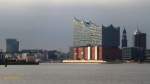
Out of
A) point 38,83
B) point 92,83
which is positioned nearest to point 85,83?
point 92,83

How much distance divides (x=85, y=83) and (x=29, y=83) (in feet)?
32.1

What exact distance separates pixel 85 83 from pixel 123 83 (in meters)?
6.76

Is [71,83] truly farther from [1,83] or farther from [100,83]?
[1,83]

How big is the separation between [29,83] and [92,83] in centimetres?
1104

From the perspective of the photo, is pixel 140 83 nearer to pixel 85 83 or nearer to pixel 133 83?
pixel 133 83

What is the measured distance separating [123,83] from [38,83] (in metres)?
15.0

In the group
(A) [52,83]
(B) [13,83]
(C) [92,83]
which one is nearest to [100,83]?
(C) [92,83]

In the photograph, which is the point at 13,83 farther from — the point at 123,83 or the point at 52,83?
the point at 123,83

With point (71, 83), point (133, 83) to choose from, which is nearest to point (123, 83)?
point (133, 83)

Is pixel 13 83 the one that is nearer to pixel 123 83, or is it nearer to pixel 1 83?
pixel 1 83

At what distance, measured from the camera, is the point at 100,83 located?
108 meters

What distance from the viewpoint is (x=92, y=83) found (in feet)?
353

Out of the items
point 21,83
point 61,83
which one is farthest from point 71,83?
point 21,83

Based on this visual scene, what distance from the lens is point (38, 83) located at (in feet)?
347
